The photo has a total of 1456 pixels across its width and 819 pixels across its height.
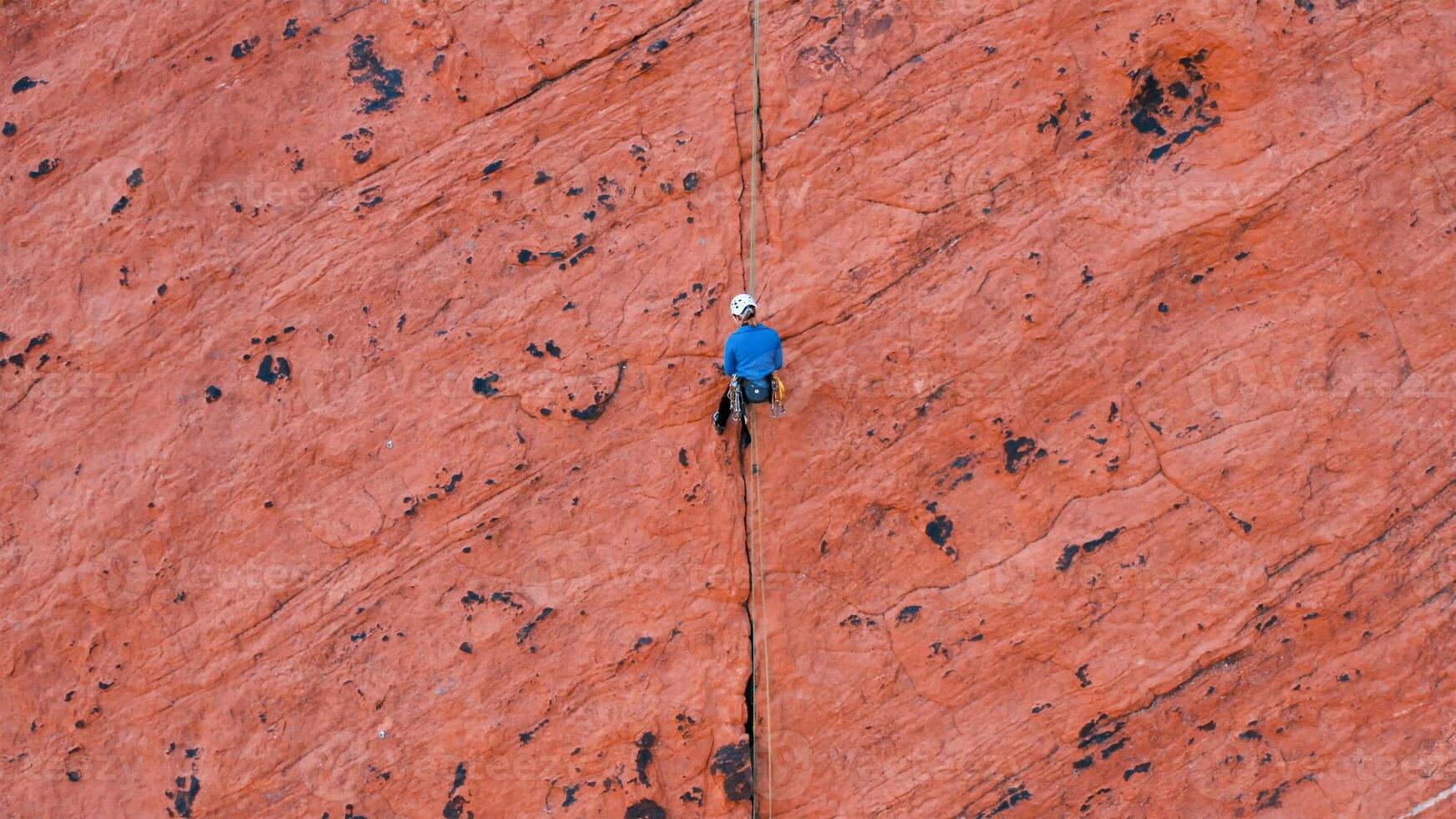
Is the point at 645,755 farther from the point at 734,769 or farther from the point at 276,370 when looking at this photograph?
the point at 276,370

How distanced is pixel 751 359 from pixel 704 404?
2.15 ft

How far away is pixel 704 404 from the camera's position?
827 centimetres

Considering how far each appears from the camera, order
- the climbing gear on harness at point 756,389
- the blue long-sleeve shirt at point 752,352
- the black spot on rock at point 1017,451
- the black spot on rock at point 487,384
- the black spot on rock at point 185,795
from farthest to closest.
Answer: the black spot on rock at point 1017,451 < the black spot on rock at point 487,384 < the black spot on rock at point 185,795 < the climbing gear on harness at point 756,389 < the blue long-sleeve shirt at point 752,352

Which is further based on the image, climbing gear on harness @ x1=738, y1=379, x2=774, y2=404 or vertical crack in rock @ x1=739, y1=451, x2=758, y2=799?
vertical crack in rock @ x1=739, y1=451, x2=758, y2=799

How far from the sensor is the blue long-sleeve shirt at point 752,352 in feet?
25.3

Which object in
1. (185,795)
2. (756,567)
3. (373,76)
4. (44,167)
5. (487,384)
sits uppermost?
(44,167)

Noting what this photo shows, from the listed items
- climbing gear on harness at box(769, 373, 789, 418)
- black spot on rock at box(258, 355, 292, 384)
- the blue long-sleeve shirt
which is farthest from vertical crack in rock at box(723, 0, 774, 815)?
black spot on rock at box(258, 355, 292, 384)

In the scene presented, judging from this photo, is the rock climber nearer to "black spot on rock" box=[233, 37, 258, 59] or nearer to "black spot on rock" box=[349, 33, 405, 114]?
"black spot on rock" box=[349, 33, 405, 114]

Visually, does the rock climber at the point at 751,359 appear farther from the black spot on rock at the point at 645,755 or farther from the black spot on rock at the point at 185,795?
the black spot on rock at the point at 185,795

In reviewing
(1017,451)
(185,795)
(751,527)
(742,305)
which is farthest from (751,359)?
(185,795)

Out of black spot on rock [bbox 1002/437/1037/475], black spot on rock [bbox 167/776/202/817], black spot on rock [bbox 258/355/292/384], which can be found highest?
black spot on rock [bbox 258/355/292/384]

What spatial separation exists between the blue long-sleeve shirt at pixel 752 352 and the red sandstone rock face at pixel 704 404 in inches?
19.7

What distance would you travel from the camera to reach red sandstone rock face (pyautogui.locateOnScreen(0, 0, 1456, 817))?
825cm

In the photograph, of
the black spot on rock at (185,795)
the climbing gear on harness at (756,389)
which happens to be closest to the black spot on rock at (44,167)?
the black spot on rock at (185,795)
